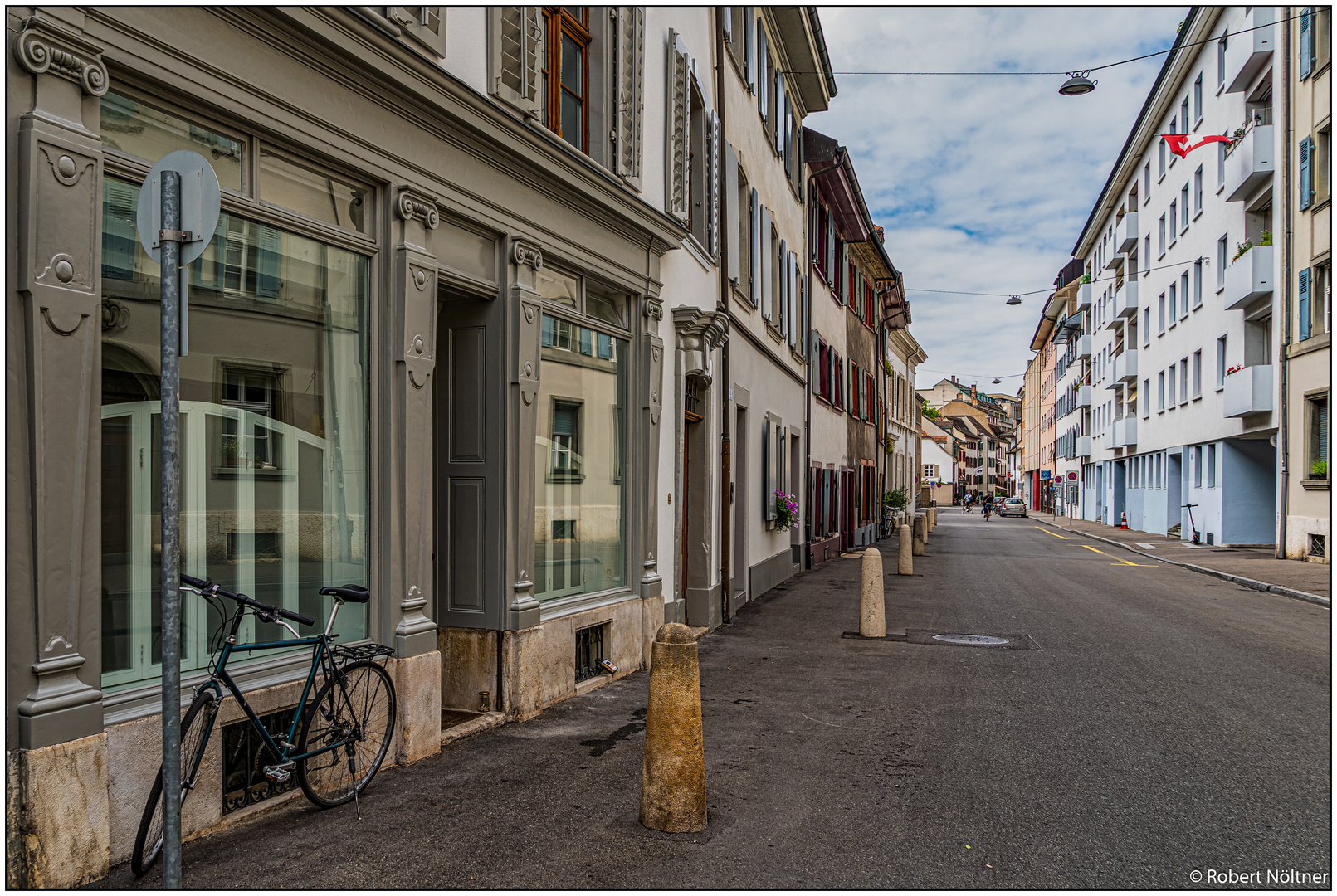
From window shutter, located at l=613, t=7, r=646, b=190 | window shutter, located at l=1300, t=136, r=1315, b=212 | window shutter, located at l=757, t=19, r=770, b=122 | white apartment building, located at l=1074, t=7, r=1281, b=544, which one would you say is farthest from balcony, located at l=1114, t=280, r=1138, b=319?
window shutter, located at l=613, t=7, r=646, b=190

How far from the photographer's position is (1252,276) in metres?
25.6

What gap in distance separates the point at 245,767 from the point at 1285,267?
87.5 feet

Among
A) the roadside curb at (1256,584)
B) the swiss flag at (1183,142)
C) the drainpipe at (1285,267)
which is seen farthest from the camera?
the swiss flag at (1183,142)

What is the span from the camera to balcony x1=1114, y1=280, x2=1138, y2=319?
4425cm

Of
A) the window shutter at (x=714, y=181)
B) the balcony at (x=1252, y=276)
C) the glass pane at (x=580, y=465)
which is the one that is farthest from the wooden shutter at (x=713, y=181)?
the balcony at (x=1252, y=276)

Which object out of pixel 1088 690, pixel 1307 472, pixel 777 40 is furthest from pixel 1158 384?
pixel 1088 690

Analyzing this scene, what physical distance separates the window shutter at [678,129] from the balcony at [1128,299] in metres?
39.5

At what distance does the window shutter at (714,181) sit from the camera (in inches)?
480

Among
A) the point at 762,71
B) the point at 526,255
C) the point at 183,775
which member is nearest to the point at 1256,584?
the point at 762,71

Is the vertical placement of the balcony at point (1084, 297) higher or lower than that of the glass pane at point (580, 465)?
higher

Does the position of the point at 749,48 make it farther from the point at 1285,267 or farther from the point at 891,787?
the point at 1285,267

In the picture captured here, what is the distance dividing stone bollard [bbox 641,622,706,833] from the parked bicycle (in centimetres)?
162

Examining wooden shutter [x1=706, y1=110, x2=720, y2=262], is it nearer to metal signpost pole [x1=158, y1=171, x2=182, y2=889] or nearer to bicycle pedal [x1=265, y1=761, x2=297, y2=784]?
bicycle pedal [x1=265, y1=761, x2=297, y2=784]

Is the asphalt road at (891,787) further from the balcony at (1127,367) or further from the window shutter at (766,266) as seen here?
the balcony at (1127,367)
